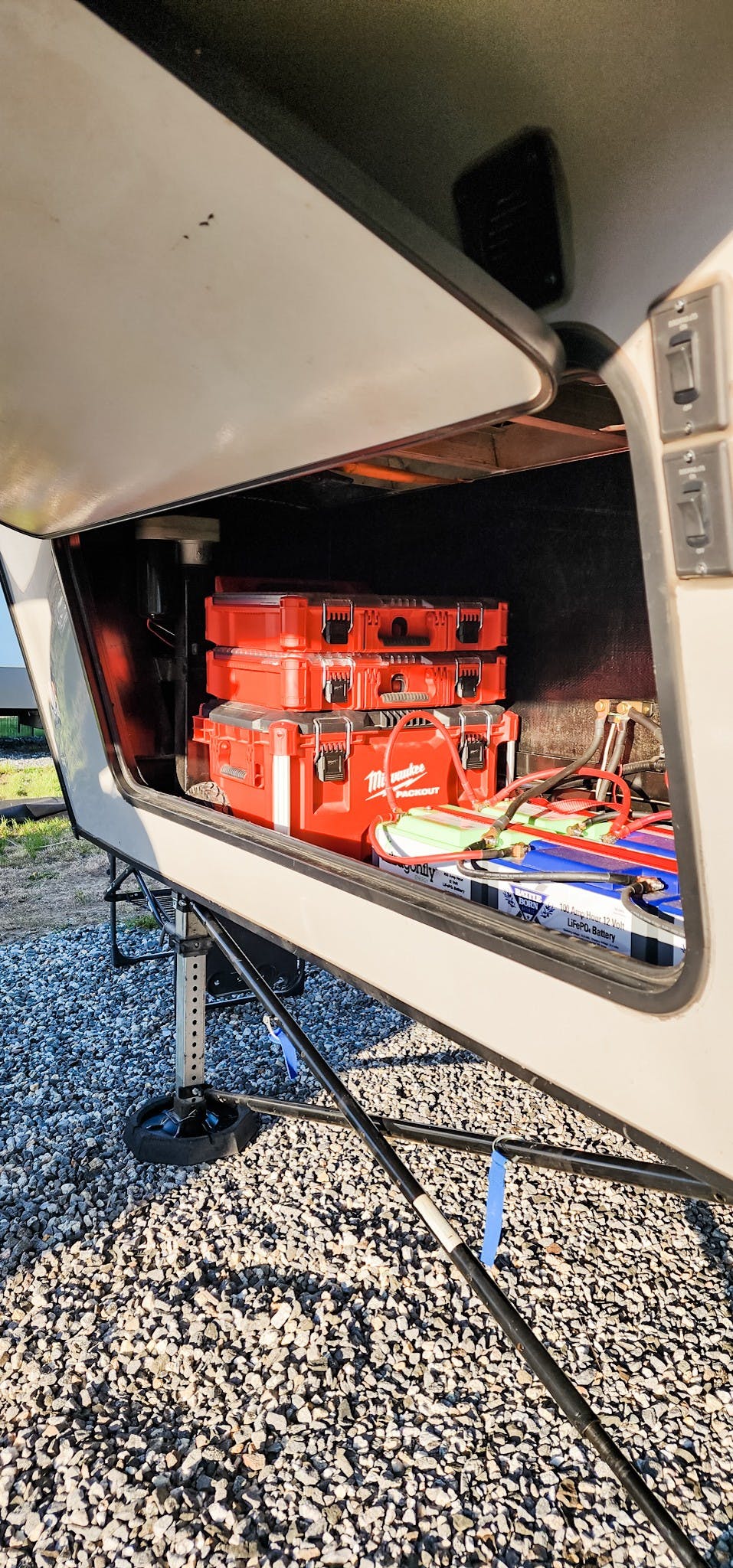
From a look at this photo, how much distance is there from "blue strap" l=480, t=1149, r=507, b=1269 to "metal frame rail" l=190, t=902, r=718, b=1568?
26 millimetres

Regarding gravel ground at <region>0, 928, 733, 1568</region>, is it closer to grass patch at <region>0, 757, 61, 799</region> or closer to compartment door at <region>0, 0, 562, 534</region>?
compartment door at <region>0, 0, 562, 534</region>

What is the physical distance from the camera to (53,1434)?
1.82 meters

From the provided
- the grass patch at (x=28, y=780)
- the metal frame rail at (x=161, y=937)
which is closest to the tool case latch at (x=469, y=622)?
the metal frame rail at (x=161, y=937)

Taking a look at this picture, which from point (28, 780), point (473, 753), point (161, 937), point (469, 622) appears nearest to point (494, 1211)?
point (473, 753)

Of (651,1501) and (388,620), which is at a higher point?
(388,620)

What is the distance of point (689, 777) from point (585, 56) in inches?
28.9

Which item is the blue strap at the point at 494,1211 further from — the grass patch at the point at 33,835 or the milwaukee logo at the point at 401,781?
the grass patch at the point at 33,835

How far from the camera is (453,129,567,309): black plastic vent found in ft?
3.23

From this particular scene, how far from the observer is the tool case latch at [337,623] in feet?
8.12

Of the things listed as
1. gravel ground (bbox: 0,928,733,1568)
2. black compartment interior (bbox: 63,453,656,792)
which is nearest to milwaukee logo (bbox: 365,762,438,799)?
black compartment interior (bbox: 63,453,656,792)

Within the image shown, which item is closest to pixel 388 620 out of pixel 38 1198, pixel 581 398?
pixel 581 398

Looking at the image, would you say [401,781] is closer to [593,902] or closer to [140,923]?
[593,902]

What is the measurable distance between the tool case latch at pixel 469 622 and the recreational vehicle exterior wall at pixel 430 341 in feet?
4.28

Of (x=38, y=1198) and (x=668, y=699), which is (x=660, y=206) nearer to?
(x=668, y=699)
